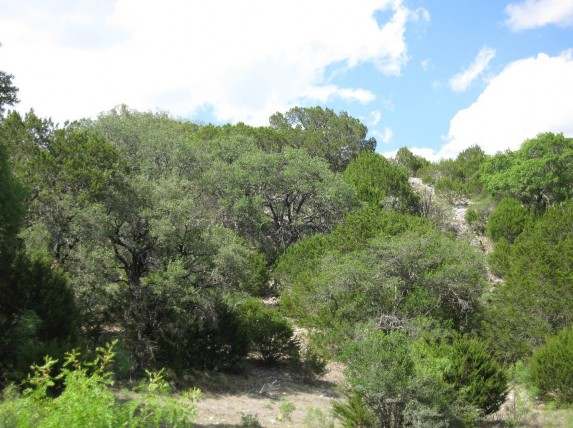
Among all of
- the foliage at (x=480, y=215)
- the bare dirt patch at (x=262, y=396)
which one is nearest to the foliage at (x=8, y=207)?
the bare dirt patch at (x=262, y=396)

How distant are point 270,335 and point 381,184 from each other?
19.6m

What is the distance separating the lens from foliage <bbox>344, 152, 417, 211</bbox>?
3253cm

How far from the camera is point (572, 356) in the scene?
12.3 meters

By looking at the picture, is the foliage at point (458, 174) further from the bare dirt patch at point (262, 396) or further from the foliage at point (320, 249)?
the bare dirt patch at point (262, 396)

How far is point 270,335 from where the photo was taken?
18109mm

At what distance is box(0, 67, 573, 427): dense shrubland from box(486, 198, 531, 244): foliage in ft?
16.4

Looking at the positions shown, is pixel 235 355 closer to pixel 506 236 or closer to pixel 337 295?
pixel 337 295

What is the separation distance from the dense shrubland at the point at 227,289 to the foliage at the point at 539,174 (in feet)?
28.1

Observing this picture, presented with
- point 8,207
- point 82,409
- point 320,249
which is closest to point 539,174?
point 320,249

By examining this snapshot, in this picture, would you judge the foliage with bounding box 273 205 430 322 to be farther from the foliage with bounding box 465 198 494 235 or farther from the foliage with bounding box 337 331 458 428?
the foliage with bounding box 465 198 494 235

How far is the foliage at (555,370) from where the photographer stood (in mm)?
12195

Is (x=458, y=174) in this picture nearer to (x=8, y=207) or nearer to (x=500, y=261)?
(x=500, y=261)

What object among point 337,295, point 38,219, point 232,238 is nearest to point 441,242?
point 337,295

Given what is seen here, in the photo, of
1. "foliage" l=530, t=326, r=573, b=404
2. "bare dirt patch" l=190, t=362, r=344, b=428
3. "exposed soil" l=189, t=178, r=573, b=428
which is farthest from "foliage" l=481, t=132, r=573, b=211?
"foliage" l=530, t=326, r=573, b=404
